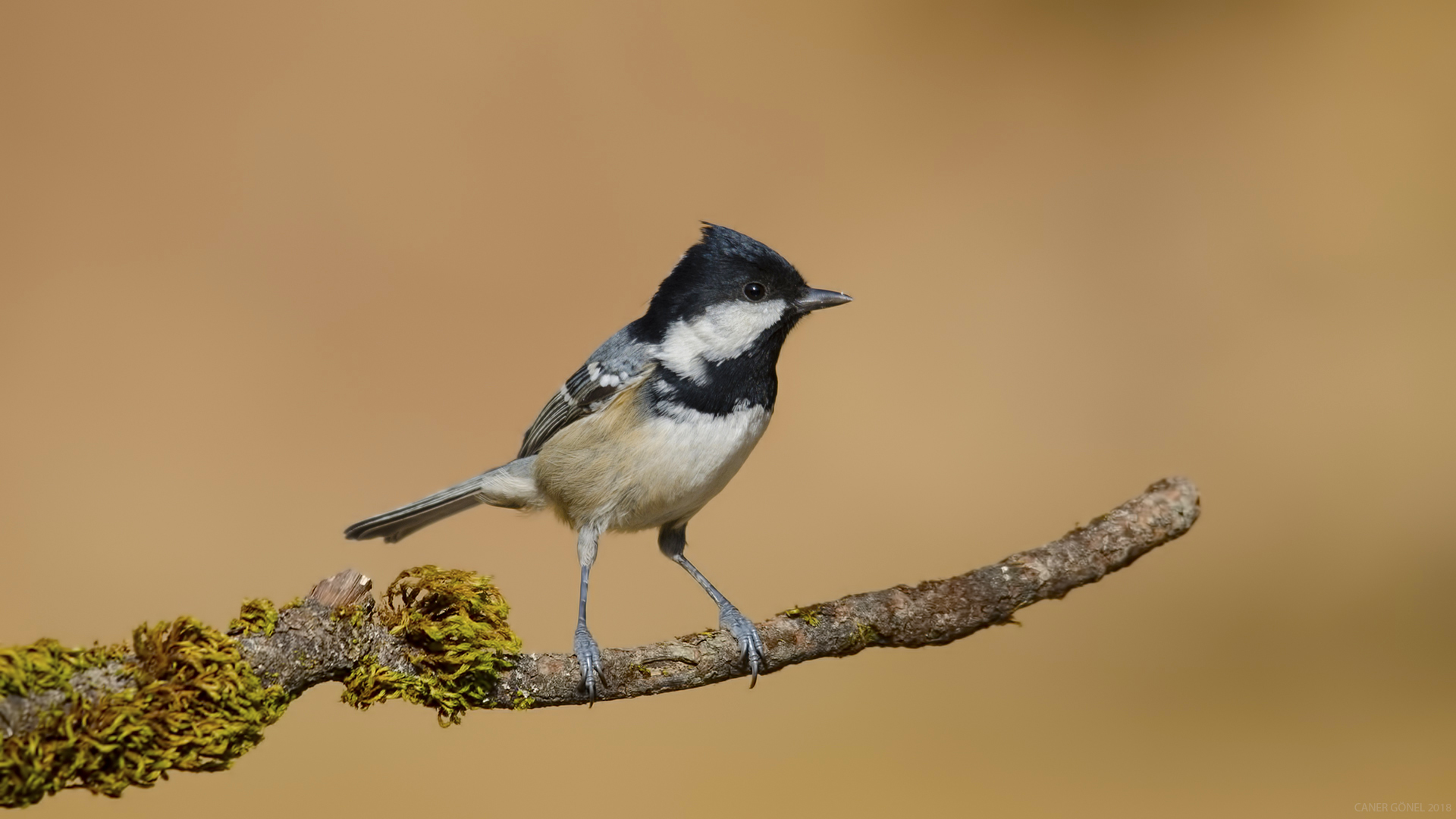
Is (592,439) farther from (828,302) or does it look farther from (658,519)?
(828,302)

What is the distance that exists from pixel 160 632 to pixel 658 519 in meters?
1.14

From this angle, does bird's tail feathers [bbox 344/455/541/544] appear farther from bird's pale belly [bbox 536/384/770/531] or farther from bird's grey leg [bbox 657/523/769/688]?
bird's grey leg [bbox 657/523/769/688]

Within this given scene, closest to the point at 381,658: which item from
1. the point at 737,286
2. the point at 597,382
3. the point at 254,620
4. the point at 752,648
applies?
the point at 254,620

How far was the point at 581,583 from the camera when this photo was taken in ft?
6.98

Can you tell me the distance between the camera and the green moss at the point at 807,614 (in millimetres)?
1823

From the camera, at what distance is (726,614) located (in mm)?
2053

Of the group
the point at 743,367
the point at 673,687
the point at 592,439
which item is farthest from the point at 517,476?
the point at 673,687

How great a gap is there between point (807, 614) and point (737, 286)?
718mm

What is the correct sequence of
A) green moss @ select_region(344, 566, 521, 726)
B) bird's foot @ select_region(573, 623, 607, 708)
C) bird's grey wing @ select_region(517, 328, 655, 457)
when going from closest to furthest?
green moss @ select_region(344, 566, 521, 726) → bird's foot @ select_region(573, 623, 607, 708) → bird's grey wing @ select_region(517, 328, 655, 457)

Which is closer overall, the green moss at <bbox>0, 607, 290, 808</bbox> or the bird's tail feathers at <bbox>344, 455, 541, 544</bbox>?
the green moss at <bbox>0, 607, 290, 808</bbox>

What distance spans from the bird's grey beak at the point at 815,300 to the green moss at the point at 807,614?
66 cm

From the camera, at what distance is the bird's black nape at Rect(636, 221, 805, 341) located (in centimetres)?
213

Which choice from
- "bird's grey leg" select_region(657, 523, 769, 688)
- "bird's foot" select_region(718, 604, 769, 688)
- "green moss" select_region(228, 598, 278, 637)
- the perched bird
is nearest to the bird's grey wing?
the perched bird

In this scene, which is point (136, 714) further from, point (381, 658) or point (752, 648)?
point (752, 648)
